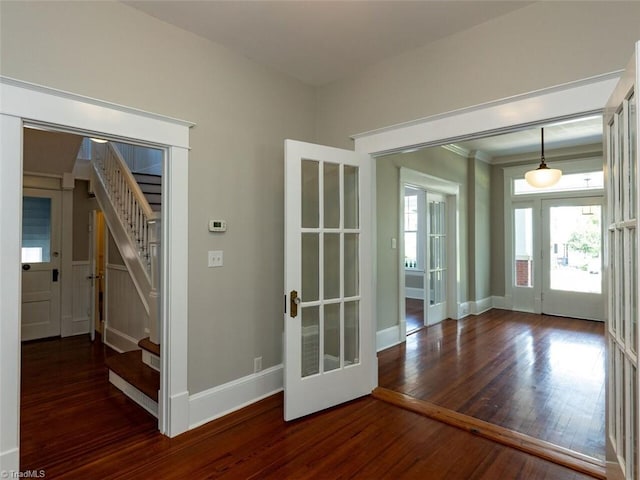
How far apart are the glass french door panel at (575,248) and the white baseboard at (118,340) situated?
641 cm

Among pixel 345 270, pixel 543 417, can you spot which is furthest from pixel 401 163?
Answer: pixel 543 417

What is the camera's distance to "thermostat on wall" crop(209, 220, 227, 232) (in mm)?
2578

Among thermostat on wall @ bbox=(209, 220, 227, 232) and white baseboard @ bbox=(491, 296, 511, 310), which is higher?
thermostat on wall @ bbox=(209, 220, 227, 232)

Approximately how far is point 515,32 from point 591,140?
4275 millimetres

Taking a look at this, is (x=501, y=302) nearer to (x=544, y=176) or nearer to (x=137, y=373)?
(x=544, y=176)

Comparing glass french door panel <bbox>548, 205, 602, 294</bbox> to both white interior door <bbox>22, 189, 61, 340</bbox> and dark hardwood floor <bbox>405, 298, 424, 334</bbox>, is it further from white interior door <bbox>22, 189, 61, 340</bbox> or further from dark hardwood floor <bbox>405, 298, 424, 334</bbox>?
white interior door <bbox>22, 189, 61, 340</bbox>

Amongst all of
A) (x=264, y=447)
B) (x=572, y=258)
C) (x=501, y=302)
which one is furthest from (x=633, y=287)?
(x=501, y=302)

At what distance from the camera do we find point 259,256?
2910mm

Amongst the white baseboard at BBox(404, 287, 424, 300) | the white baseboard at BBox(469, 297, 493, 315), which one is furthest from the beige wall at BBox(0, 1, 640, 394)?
the white baseboard at BBox(404, 287, 424, 300)

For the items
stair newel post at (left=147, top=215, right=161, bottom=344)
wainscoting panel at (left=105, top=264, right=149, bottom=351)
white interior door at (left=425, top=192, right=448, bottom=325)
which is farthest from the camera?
white interior door at (left=425, top=192, right=448, bottom=325)

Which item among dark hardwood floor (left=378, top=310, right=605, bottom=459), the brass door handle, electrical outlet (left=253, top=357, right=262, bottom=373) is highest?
the brass door handle

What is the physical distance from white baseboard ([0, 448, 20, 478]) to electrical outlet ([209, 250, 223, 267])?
1421 mm

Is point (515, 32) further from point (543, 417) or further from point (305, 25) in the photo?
point (543, 417)

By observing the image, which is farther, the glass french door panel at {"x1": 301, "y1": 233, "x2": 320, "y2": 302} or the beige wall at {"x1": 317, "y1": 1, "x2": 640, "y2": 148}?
the glass french door panel at {"x1": 301, "y1": 233, "x2": 320, "y2": 302}
